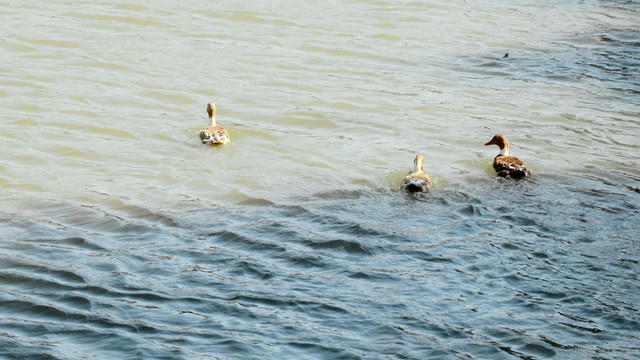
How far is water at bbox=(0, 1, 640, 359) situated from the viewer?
7.79m

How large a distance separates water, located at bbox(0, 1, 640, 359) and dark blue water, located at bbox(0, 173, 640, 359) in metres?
0.03

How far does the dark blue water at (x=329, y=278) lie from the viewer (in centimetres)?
749

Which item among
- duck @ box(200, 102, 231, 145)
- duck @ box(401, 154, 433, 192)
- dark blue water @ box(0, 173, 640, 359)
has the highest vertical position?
duck @ box(200, 102, 231, 145)

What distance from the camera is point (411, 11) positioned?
21.1 meters

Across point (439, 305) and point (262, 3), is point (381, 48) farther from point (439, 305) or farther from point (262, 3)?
point (439, 305)

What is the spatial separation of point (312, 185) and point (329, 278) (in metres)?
2.94

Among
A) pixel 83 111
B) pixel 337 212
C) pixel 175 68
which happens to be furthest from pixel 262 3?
pixel 337 212

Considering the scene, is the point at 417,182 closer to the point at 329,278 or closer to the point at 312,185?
the point at 312,185

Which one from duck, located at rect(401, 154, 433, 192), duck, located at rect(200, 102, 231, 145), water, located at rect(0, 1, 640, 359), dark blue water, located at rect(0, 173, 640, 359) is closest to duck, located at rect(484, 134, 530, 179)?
water, located at rect(0, 1, 640, 359)

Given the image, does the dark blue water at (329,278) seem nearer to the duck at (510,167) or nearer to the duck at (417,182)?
the duck at (417,182)

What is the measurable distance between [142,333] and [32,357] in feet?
2.72

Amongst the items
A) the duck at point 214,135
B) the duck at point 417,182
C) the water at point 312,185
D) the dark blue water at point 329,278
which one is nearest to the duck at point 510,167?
the water at point 312,185

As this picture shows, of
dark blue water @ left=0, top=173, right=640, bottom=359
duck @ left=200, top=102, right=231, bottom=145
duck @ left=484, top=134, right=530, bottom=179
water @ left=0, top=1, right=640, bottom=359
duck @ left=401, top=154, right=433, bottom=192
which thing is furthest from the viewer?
duck @ left=200, top=102, right=231, bottom=145

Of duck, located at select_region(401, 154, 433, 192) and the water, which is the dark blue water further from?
duck, located at select_region(401, 154, 433, 192)
